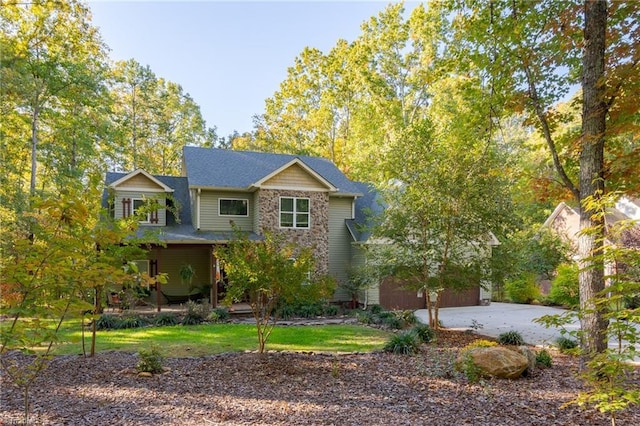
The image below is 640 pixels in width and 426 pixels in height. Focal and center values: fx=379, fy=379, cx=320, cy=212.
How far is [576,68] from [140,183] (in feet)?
49.4

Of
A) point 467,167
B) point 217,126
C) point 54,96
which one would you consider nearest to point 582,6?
point 467,167

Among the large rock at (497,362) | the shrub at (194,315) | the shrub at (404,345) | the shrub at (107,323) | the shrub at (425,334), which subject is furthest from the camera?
the shrub at (194,315)

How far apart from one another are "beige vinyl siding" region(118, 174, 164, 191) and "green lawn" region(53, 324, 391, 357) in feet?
21.1

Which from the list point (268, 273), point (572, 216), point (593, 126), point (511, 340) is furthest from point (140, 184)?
point (572, 216)

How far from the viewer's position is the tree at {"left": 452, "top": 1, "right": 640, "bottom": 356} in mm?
6086

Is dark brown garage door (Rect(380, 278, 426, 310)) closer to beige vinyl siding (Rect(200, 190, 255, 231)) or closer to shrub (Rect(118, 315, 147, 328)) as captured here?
beige vinyl siding (Rect(200, 190, 255, 231))

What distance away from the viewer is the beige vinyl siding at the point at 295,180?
15836 millimetres

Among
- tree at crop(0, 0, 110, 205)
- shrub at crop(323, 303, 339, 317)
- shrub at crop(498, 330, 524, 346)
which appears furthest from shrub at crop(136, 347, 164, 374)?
tree at crop(0, 0, 110, 205)

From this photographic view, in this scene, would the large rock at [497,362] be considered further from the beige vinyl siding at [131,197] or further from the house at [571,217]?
the house at [571,217]

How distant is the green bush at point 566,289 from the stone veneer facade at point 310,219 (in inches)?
389

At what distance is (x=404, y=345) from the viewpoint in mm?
8062

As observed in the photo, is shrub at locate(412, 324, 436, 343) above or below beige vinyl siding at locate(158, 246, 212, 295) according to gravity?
below

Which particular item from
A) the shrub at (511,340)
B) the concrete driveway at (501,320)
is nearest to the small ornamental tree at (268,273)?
the shrub at (511,340)

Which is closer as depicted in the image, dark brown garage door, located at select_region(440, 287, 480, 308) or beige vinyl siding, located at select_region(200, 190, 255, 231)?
beige vinyl siding, located at select_region(200, 190, 255, 231)
